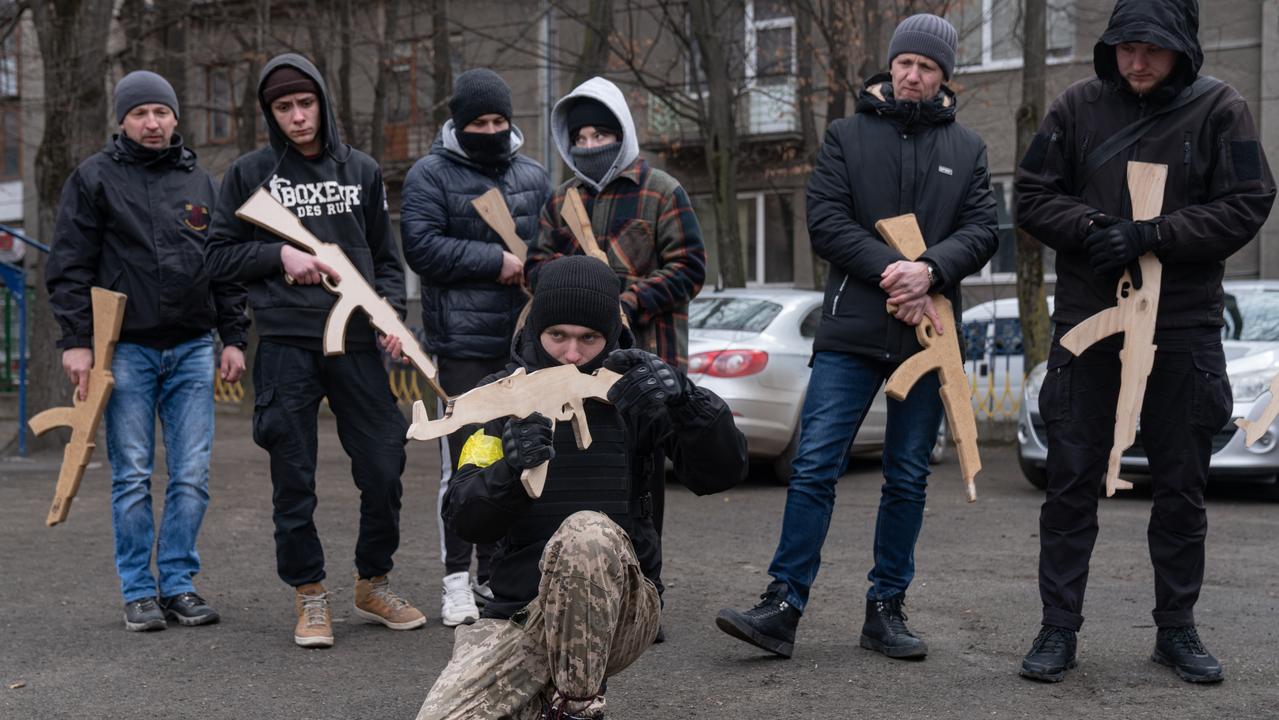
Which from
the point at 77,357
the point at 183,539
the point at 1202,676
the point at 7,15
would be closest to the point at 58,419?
the point at 77,357

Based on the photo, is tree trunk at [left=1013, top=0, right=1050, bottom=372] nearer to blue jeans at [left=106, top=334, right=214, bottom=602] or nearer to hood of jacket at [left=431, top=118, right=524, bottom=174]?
hood of jacket at [left=431, top=118, right=524, bottom=174]

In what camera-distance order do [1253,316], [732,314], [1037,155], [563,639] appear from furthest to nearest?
[732,314]
[1253,316]
[1037,155]
[563,639]

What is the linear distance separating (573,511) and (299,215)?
6.97 ft

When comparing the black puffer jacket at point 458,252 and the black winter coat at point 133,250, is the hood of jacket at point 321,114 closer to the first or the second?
the black puffer jacket at point 458,252

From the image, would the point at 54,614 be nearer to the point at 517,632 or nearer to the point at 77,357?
the point at 77,357

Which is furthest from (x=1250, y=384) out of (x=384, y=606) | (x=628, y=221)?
(x=384, y=606)

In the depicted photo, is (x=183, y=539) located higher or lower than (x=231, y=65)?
lower

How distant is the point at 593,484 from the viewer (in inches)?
141

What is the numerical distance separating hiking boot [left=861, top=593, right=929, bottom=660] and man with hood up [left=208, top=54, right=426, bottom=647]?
5.49 feet

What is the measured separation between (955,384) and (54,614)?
3.58m

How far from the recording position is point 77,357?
530cm

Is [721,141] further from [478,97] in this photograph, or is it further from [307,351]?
[307,351]

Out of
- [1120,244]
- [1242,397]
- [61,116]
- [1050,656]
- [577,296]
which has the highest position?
[61,116]

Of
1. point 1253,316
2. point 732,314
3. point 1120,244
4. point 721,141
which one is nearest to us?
point 1120,244
